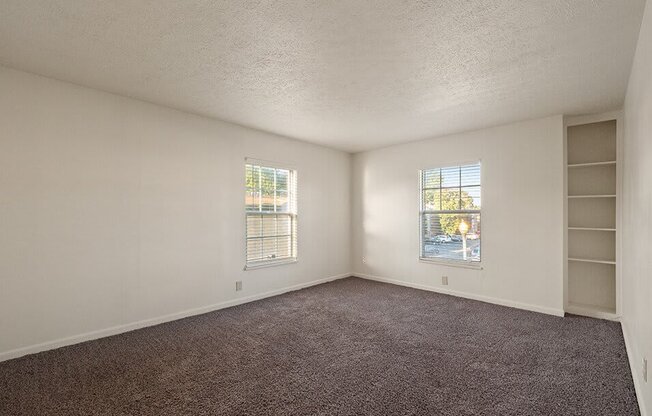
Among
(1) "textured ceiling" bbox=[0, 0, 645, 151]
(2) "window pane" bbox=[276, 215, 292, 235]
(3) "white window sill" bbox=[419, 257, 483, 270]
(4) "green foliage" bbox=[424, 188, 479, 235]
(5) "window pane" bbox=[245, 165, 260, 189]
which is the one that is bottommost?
(3) "white window sill" bbox=[419, 257, 483, 270]

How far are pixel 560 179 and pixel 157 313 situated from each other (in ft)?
16.6

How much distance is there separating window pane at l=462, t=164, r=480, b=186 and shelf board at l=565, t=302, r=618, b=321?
1.95 m

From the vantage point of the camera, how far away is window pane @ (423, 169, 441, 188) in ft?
16.8

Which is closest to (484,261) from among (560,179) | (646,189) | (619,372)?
(560,179)

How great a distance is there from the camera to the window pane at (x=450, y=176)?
4887 mm

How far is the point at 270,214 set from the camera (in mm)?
4852

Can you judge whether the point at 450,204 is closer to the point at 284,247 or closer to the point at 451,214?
the point at 451,214

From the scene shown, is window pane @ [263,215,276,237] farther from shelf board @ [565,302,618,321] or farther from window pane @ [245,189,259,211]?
shelf board @ [565,302,618,321]

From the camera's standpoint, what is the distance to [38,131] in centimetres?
288

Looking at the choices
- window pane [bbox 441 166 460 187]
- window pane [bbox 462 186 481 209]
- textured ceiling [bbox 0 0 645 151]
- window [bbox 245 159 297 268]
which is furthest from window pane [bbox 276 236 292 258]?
window pane [bbox 462 186 481 209]

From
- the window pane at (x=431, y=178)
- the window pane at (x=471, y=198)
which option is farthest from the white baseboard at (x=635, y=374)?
the window pane at (x=431, y=178)

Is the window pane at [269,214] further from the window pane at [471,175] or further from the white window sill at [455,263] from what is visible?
the window pane at [471,175]

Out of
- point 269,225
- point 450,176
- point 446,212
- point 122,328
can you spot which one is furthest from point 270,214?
point 450,176

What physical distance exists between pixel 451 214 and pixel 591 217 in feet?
5.54
